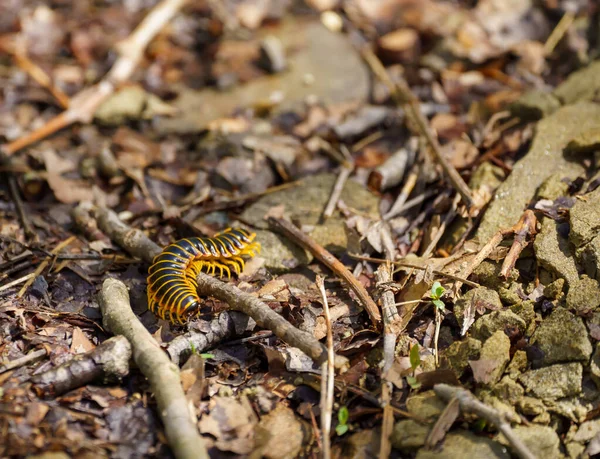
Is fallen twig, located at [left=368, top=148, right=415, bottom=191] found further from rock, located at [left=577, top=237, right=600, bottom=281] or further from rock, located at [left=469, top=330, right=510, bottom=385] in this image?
rock, located at [left=469, top=330, right=510, bottom=385]

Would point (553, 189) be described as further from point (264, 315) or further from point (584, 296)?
point (264, 315)

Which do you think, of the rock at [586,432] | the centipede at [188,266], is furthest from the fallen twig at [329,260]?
the rock at [586,432]

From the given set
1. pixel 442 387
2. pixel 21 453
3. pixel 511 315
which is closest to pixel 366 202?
pixel 511 315

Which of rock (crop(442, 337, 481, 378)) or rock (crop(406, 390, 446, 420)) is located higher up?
rock (crop(442, 337, 481, 378))

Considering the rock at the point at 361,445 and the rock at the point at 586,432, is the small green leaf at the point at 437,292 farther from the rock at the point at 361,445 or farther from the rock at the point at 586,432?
the rock at the point at 586,432

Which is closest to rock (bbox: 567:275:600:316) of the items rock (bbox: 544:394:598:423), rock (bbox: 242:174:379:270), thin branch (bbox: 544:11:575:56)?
rock (bbox: 544:394:598:423)

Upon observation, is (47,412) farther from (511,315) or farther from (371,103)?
(371,103)
